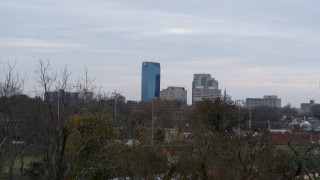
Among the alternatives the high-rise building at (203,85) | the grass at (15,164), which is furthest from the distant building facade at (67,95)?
the high-rise building at (203,85)

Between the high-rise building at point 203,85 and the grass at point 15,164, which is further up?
the high-rise building at point 203,85

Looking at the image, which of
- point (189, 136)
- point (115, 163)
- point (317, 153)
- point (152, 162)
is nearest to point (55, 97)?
point (115, 163)

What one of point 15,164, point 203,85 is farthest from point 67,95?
point 203,85

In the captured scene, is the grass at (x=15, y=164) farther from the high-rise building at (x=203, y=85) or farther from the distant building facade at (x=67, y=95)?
the high-rise building at (x=203, y=85)

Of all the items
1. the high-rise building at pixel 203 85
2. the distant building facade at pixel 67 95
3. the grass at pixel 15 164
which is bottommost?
the grass at pixel 15 164

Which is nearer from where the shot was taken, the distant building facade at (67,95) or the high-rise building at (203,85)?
the distant building facade at (67,95)

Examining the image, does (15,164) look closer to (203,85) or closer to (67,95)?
(67,95)

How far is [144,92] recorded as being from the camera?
104ft

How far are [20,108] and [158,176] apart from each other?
284 cm

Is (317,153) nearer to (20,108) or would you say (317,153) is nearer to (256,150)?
(256,150)

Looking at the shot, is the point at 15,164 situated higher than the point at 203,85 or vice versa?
the point at 203,85

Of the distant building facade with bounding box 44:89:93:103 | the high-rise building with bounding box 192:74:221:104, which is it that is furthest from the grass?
the high-rise building with bounding box 192:74:221:104

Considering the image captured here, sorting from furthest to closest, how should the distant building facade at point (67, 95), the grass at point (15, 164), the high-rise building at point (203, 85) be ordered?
1. the high-rise building at point (203, 85)
2. the grass at point (15, 164)
3. the distant building facade at point (67, 95)

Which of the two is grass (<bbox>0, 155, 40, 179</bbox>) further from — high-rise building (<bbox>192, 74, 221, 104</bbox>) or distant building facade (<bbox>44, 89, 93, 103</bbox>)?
high-rise building (<bbox>192, 74, 221, 104</bbox>)
